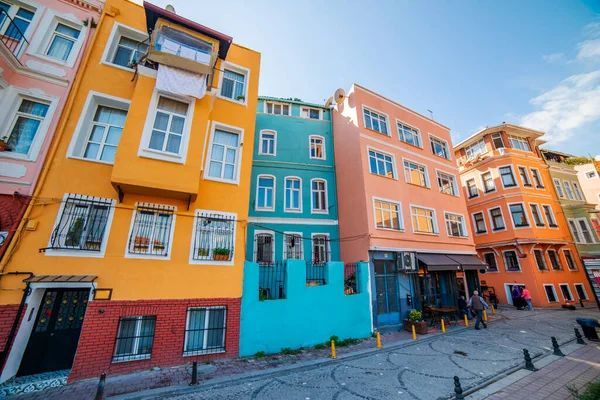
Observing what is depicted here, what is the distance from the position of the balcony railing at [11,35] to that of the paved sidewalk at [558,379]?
18867mm

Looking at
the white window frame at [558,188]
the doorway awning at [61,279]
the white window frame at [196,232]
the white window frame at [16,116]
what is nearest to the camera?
the doorway awning at [61,279]

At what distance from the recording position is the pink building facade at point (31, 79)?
7586mm

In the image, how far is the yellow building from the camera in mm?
7293

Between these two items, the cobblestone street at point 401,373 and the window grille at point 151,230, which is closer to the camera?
the cobblestone street at point 401,373

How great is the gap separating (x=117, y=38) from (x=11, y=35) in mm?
3347

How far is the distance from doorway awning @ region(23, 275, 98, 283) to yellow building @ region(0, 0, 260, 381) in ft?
0.13

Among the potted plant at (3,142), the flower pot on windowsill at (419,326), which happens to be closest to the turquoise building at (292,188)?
the flower pot on windowsill at (419,326)

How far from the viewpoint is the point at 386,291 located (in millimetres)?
13836

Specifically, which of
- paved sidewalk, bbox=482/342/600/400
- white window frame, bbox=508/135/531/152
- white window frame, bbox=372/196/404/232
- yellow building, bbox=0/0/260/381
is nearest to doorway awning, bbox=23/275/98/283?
yellow building, bbox=0/0/260/381

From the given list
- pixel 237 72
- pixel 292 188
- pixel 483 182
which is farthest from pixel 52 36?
pixel 483 182

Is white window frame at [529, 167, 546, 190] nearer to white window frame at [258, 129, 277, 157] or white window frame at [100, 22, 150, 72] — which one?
white window frame at [258, 129, 277, 157]

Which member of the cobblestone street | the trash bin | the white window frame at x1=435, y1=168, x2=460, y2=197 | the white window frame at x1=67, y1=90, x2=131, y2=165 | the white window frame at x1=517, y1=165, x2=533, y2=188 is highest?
the white window frame at x1=517, y1=165, x2=533, y2=188

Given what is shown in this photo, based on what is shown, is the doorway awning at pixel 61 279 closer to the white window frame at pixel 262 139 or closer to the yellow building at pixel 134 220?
the yellow building at pixel 134 220

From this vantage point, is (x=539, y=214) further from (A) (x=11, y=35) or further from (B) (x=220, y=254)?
(A) (x=11, y=35)
